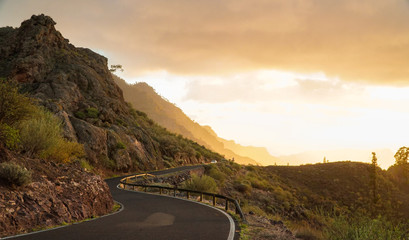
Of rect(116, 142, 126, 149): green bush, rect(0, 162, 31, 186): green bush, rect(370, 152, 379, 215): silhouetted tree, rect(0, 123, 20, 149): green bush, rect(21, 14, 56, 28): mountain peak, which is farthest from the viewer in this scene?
rect(370, 152, 379, 215): silhouetted tree

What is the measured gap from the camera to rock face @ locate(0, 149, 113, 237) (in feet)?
30.9

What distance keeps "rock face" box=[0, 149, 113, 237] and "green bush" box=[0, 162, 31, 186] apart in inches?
10.6

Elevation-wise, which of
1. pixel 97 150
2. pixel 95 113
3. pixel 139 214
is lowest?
pixel 139 214

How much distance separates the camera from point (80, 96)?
44344 millimetres

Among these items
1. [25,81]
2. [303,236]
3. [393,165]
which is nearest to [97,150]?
[25,81]

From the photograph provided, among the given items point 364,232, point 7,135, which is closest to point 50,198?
point 7,135

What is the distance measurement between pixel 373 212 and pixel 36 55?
60184 millimetres

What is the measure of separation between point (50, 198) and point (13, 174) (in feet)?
5.30

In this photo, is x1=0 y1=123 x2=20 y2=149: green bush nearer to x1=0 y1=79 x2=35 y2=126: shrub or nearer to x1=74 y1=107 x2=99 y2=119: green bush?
x1=0 y1=79 x2=35 y2=126: shrub

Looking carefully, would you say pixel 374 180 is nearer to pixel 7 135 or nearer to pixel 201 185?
pixel 201 185

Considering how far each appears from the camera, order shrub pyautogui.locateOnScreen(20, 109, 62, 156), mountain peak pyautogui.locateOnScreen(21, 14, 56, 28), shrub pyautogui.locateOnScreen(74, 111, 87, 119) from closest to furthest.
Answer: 1. shrub pyautogui.locateOnScreen(20, 109, 62, 156)
2. shrub pyautogui.locateOnScreen(74, 111, 87, 119)
3. mountain peak pyautogui.locateOnScreen(21, 14, 56, 28)

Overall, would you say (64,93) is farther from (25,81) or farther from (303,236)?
(303,236)

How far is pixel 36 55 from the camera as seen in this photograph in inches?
1758

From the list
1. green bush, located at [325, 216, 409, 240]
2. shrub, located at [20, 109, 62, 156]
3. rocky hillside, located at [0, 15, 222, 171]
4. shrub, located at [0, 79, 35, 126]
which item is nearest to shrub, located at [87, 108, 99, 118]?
rocky hillside, located at [0, 15, 222, 171]
